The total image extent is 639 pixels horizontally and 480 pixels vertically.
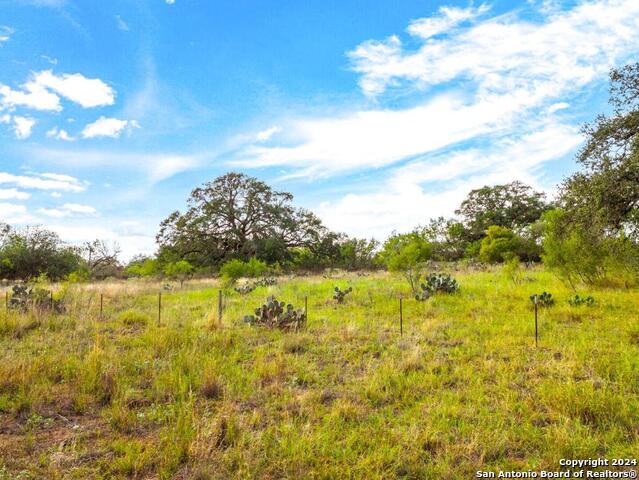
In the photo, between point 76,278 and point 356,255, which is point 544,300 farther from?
point 356,255

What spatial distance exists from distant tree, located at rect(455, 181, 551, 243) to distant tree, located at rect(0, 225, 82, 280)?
42633 millimetres

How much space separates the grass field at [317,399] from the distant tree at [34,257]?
30.7 meters

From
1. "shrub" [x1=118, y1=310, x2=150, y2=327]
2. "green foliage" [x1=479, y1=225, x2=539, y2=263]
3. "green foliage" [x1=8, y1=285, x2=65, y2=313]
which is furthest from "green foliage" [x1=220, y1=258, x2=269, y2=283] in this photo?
"green foliage" [x1=479, y1=225, x2=539, y2=263]

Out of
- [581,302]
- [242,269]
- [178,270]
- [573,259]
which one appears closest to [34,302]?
[581,302]

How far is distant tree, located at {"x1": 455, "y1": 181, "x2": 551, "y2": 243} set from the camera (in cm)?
4550

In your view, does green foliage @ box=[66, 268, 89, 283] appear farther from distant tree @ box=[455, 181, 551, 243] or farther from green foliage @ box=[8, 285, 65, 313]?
distant tree @ box=[455, 181, 551, 243]

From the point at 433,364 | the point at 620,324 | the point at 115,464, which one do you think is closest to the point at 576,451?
the point at 433,364

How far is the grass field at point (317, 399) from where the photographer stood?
12.6 feet

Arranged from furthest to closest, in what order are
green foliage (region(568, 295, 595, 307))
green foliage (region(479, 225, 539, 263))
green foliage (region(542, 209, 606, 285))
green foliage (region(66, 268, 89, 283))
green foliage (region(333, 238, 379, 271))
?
green foliage (region(333, 238, 379, 271)) → green foliage (region(479, 225, 539, 263)) → green foliage (region(66, 268, 89, 283)) → green foliage (region(542, 209, 606, 285)) → green foliage (region(568, 295, 595, 307))

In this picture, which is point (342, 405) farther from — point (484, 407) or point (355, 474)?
point (484, 407)

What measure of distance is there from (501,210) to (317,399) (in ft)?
153

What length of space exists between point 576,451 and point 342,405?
8.25 feet

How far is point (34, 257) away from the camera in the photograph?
115 feet

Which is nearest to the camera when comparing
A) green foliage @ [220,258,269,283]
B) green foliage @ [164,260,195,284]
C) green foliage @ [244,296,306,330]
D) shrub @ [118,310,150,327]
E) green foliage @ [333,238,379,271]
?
green foliage @ [244,296,306,330]
